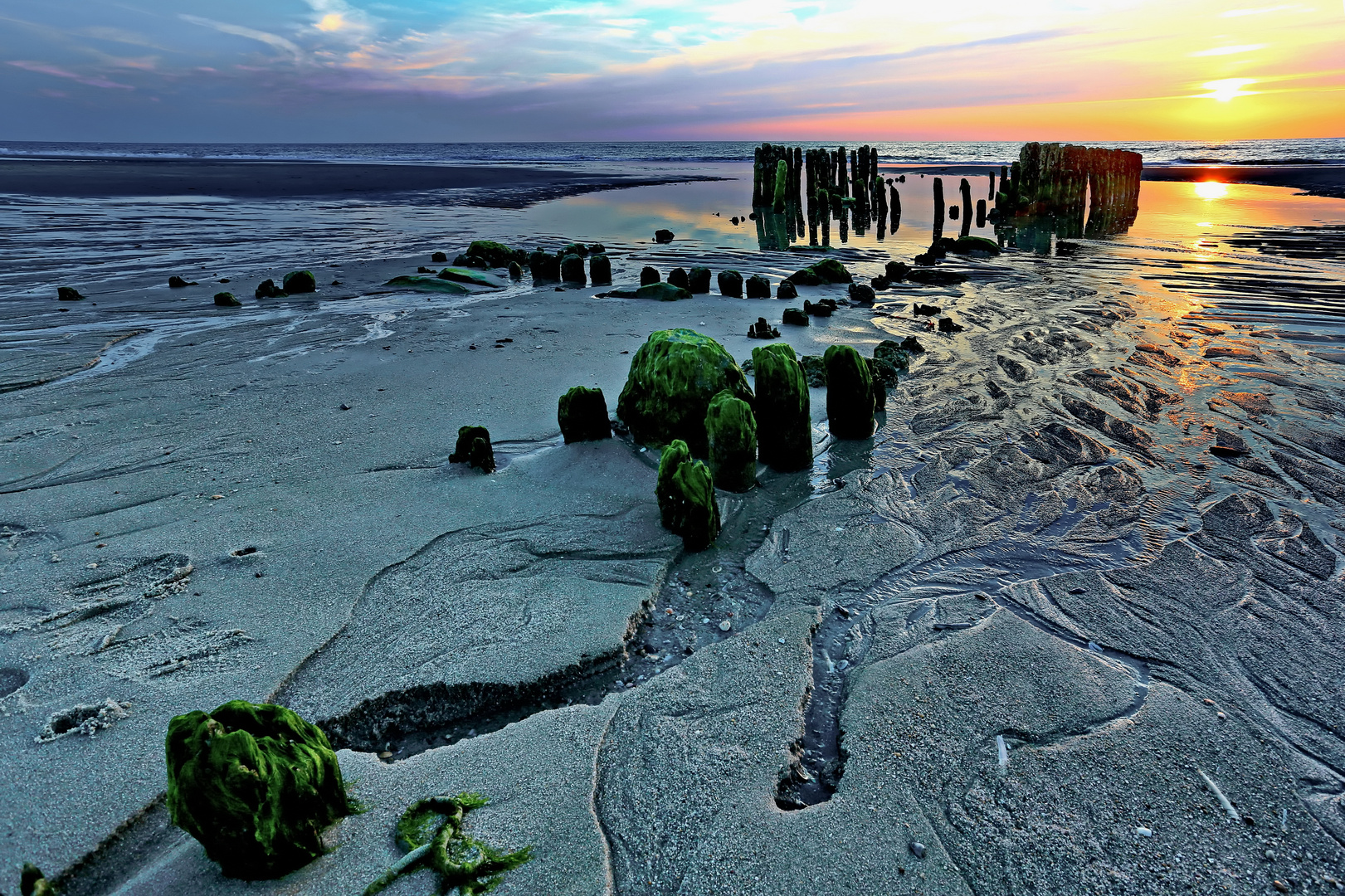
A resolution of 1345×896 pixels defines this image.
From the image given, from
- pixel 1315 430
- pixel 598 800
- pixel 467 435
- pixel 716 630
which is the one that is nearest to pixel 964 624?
pixel 716 630

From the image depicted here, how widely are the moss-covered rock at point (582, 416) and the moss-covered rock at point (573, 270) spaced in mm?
7579

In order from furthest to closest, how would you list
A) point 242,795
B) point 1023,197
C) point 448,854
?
point 1023,197, point 448,854, point 242,795

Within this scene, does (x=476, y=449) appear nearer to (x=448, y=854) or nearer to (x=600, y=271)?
(x=448, y=854)

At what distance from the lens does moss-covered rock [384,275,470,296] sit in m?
11.7

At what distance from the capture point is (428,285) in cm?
1180

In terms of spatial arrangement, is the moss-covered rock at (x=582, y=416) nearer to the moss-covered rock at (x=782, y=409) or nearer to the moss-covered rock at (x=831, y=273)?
the moss-covered rock at (x=782, y=409)

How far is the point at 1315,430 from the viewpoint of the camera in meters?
5.70

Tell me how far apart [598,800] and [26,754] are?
78.0 inches

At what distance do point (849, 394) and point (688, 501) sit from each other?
2222 millimetres

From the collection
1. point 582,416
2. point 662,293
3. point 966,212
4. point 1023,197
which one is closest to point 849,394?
point 582,416

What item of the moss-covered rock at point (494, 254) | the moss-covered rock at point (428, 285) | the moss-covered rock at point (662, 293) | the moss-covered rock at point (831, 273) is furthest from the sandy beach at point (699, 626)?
the moss-covered rock at point (494, 254)

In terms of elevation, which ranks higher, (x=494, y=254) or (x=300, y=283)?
(x=494, y=254)

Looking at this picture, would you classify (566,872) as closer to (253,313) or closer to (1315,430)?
(1315,430)

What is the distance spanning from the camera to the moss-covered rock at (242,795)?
6.66 ft
